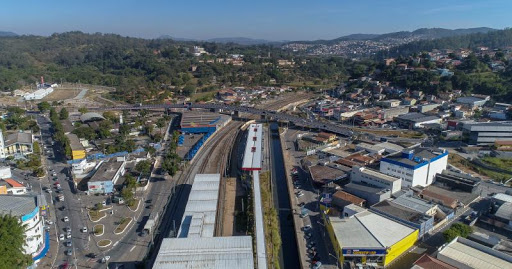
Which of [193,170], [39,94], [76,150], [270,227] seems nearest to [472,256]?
[270,227]

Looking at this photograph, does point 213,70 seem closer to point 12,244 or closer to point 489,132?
point 489,132

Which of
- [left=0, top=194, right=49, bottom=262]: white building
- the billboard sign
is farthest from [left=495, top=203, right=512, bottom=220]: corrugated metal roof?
[left=0, top=194, right=49, bottom=262]: white building

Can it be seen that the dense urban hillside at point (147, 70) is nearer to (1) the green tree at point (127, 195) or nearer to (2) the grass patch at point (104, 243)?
(1) the green tree at point (127, 195)

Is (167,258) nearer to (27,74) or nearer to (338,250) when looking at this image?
(338,250)

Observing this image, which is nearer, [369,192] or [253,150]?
[369,192]

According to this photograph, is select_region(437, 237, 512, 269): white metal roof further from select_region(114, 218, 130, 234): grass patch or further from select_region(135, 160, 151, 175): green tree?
select_region(135, 160, 151, 175): green tree

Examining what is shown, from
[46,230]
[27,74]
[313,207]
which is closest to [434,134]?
[313,207]
